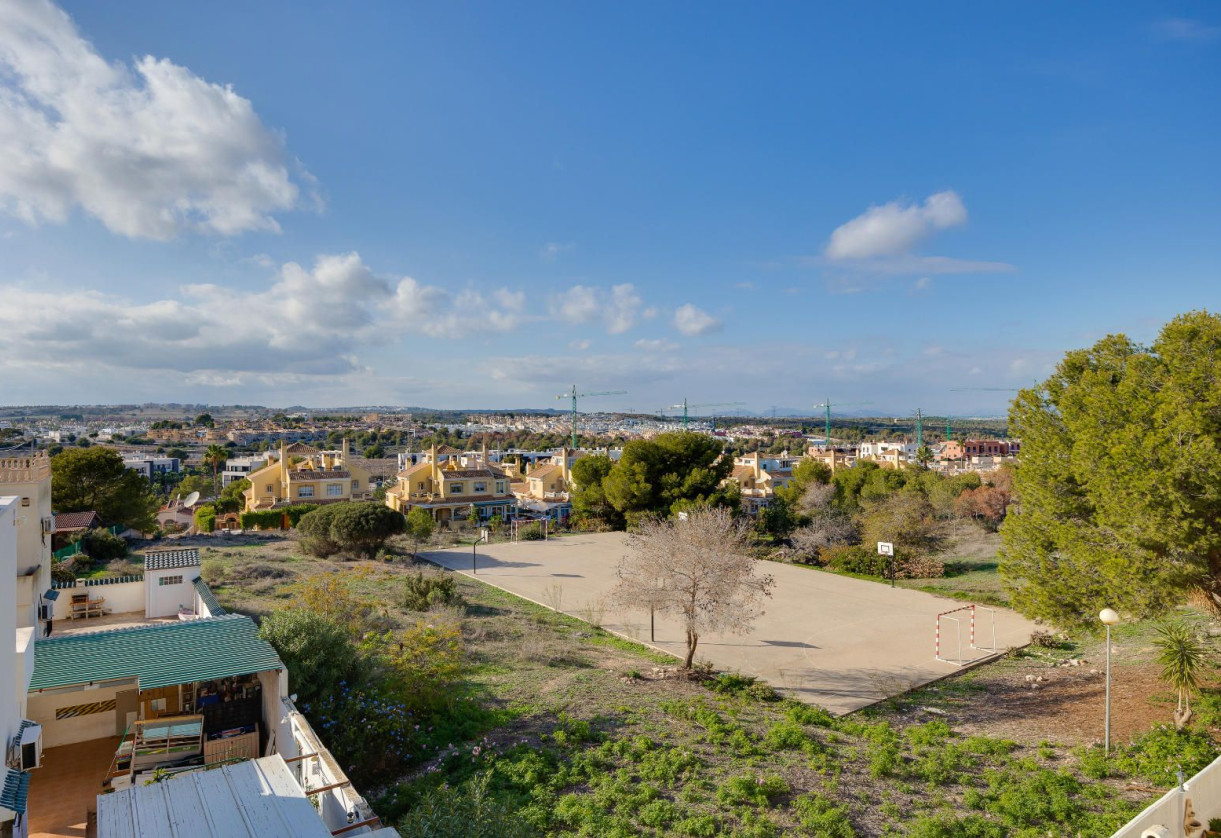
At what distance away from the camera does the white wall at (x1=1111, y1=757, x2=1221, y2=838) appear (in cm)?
558

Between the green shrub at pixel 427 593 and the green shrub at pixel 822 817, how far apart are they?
34.0 feet

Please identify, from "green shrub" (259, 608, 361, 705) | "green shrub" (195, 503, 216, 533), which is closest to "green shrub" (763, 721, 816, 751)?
"green shrub" (259, 608, 361, 705)

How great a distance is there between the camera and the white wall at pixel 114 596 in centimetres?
1165

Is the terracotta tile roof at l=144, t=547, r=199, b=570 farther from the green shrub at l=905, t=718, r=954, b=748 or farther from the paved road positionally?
the green shrub at l=905, t=718, r=954, b=748

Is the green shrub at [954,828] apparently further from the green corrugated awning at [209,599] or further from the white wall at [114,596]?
the white wall at [114,596]

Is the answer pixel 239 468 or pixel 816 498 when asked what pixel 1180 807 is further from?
pixel 239 468

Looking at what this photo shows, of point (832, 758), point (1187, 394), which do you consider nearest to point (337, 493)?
point (832, 758)

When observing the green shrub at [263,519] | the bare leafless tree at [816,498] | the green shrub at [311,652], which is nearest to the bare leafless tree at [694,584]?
the green shrub at [311,652]

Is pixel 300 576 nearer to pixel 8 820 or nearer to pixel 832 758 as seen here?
pixel 8 820

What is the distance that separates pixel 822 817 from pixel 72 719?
923 centimetres

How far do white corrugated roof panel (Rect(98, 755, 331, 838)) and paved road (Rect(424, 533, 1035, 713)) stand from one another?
8.09 m

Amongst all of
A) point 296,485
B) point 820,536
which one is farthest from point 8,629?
point 296,485

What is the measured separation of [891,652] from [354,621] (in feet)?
33.9

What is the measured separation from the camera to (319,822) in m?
4.37
